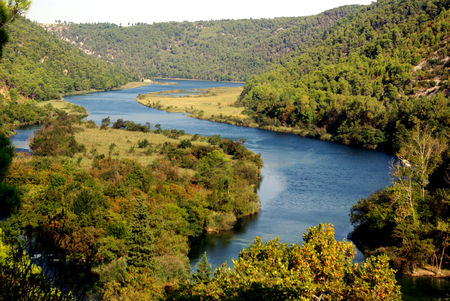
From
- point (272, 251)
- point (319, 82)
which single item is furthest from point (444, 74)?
point (272, 251)

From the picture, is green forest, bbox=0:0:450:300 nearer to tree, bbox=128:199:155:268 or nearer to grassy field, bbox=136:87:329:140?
tree, bbox=128:199:155:268

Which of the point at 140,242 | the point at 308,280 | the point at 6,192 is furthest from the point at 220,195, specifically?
the point at 6,192

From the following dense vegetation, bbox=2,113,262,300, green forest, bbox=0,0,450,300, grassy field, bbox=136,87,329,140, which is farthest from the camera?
grassy field, bbox=136,87,329,140

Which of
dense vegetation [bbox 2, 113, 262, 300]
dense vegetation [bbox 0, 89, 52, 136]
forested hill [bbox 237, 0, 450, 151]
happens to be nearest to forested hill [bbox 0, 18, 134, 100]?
dense vegetation [bbox 0, 89, 52, 136]

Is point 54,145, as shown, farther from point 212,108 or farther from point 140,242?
point 212,108

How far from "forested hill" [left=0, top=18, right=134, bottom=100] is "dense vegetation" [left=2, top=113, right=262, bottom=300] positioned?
253 ft

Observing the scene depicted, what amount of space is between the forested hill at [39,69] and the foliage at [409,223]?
111m

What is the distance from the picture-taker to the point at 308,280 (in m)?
18.7

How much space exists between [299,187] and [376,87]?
61.1 metres

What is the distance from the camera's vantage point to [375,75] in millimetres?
116375

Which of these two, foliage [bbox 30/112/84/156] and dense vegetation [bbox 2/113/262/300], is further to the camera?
foliage [bbox 30/112/84/156]

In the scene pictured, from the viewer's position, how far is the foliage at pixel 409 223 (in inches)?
1339

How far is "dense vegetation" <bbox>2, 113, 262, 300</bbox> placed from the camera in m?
28.2

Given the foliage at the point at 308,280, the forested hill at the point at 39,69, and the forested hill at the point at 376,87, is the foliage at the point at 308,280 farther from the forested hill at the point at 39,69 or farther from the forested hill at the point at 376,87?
the forested hill at the point at 39,69
